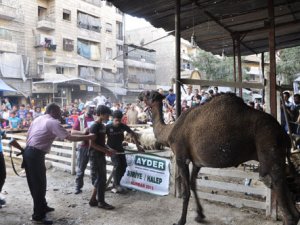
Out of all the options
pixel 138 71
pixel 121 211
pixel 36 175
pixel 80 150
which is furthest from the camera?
pixel 138 71

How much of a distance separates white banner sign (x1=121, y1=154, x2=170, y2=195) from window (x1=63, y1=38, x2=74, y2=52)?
1177 inches

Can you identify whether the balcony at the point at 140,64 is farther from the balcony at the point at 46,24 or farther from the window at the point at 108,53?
the balcony at the point at 46,24

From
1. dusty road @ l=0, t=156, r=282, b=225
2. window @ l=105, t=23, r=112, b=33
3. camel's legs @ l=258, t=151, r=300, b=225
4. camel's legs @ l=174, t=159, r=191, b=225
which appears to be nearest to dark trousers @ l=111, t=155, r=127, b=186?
dusty road @ l=0, t=156, r=282, b=225

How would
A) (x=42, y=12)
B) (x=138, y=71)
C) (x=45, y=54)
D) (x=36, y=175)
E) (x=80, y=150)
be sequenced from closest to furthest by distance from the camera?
1. (x=36, y=175)
2. (x=80, y=150)
3. (x=45, y=54)
4. (x=42, y=12)
5. (x=138, y=71)

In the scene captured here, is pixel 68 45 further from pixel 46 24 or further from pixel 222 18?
pixel 222 18

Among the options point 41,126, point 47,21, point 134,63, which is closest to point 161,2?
point 41,126

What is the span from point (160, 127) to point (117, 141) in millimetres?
1855

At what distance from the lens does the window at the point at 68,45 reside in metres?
35.2

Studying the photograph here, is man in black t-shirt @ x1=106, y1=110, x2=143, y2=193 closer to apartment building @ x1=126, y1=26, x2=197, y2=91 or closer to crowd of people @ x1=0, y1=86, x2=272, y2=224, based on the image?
crowd of people @ x1=0, y1=86, x2=272, y2=224

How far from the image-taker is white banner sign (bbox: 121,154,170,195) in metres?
6.96

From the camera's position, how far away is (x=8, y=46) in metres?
29.8

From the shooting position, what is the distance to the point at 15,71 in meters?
29.7

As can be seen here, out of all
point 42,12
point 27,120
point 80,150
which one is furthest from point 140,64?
point 80,150

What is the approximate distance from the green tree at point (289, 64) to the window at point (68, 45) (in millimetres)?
21948
